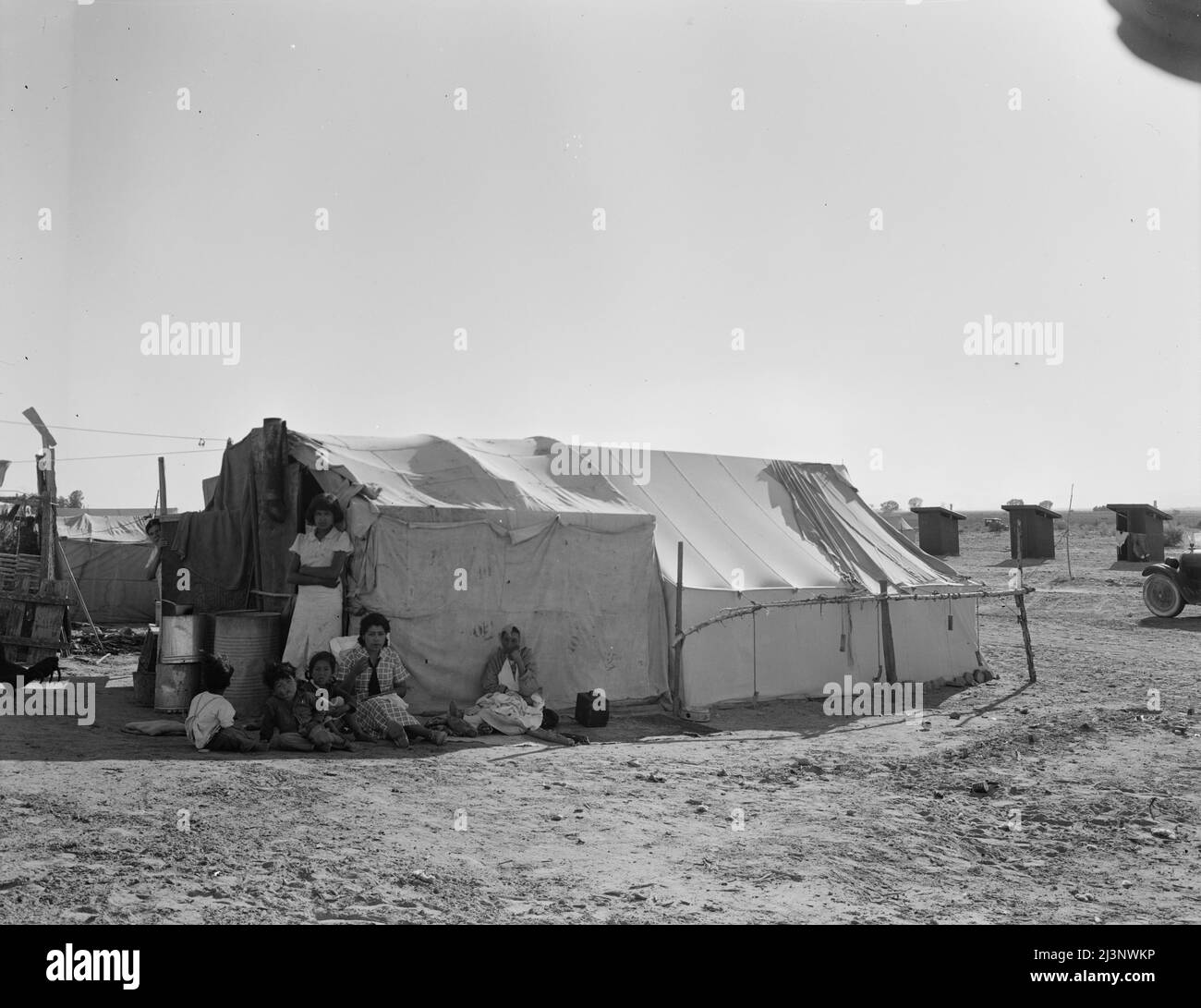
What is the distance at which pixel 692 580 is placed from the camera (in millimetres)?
11367

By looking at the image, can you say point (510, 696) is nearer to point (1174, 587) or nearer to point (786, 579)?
point (786, 579)

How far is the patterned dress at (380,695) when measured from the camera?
8594 mm

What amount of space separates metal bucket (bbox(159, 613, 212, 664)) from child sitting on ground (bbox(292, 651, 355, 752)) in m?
1.39

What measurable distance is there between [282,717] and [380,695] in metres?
0.91

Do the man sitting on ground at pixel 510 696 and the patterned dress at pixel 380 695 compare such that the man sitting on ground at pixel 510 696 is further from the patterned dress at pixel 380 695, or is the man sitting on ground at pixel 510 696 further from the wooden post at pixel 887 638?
the wooden post at pixel 887 638

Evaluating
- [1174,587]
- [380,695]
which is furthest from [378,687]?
[1174,587]

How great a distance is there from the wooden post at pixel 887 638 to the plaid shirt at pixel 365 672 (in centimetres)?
624

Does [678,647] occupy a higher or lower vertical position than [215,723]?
higher

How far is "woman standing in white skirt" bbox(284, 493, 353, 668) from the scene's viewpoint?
9.26 meters

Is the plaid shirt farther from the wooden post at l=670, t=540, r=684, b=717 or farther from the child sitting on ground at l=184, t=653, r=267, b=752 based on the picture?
the wooden post at l=670, t=540, r=684, b=717

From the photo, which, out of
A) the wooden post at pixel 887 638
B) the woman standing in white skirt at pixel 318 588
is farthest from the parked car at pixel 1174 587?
the woman standing in white skirt at pixel 318 588

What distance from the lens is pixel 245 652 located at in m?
9.24
